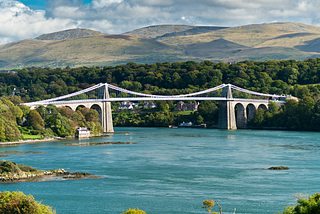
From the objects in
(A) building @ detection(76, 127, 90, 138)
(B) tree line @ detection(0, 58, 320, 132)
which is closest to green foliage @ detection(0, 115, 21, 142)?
(A) building @ detection(76, 127, 90, 138)

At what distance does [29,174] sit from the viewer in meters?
23.8

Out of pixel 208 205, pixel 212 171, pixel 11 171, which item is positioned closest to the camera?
pixel 208 205

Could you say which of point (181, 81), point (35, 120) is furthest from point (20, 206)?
point (181, 81)

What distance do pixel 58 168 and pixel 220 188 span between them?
1051 cm

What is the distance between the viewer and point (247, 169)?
1079 inches

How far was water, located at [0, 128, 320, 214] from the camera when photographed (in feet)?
62.4

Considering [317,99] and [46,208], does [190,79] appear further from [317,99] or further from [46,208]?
[46,208]

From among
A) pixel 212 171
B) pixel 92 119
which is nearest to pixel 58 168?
pixel 212 171

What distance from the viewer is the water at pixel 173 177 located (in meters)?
19.0

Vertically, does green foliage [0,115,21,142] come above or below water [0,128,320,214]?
above

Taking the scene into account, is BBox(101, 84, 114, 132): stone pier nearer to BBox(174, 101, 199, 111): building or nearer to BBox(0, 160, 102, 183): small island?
BBox(174, 101, 199, 111): building

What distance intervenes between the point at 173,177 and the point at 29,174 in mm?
7797

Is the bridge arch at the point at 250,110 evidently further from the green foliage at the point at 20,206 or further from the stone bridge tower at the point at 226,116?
the green foliage at the point at 20,206

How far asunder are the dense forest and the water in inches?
427
